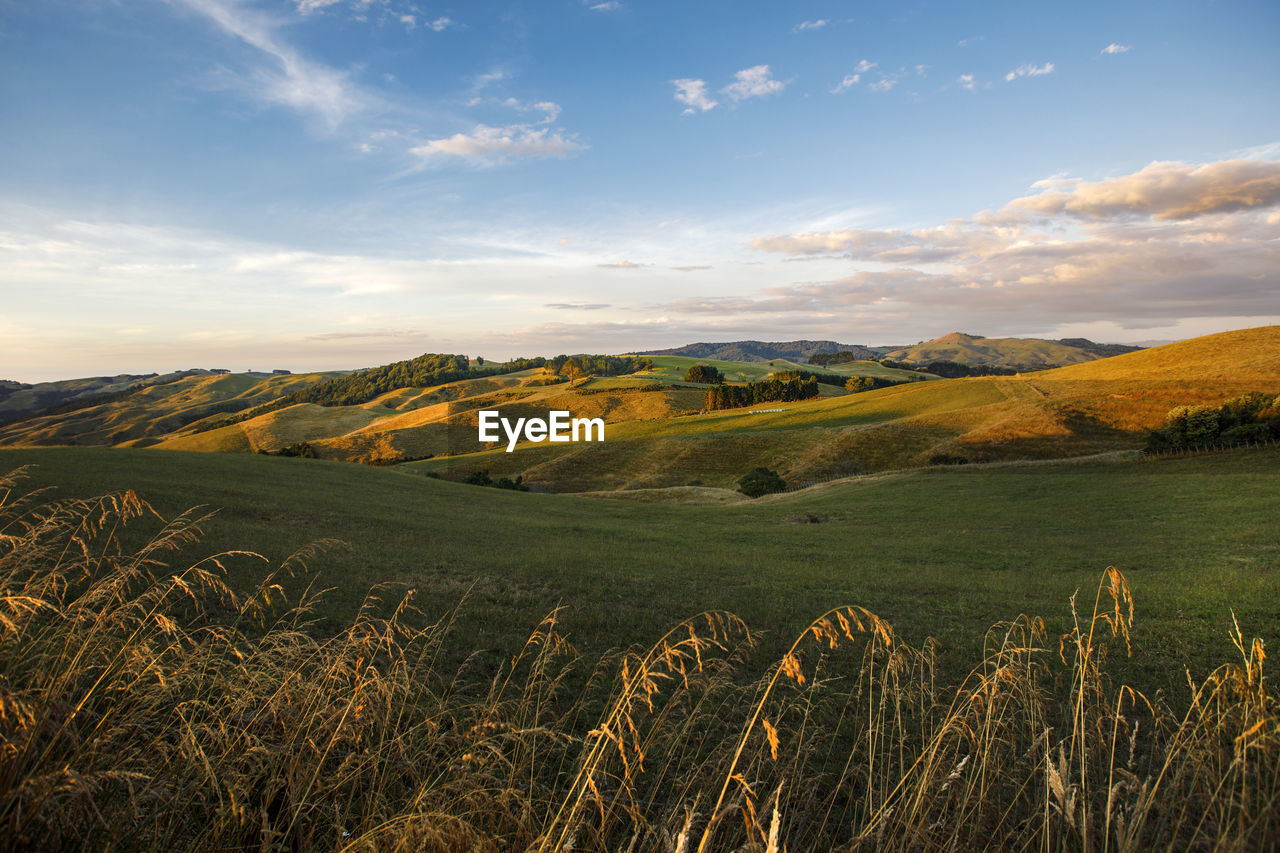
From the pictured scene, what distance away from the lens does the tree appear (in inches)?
1868

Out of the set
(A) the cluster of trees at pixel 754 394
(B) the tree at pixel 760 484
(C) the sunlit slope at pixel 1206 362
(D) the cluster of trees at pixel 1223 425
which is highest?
(C) the sunlit slope at pixel 1206 362

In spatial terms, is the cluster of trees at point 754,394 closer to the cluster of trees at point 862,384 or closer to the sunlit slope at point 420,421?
the sunlit slope at point 420,421

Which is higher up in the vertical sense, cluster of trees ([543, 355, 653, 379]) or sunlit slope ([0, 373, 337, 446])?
cluster of trees ([543, 355, 653, 379])

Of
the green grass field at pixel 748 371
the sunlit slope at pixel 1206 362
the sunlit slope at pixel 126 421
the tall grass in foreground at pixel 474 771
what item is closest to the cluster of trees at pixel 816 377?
the green grass field at pixel 748 371

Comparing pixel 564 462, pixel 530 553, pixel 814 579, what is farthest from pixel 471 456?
pixel 814 579

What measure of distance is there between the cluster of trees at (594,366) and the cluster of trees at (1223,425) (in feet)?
415

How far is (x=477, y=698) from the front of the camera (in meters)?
6.77

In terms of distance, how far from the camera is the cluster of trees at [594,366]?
160 metres

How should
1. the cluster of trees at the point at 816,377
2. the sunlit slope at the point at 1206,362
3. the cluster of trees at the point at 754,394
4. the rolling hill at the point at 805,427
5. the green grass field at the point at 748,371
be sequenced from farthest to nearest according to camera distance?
the green grass field at the point at 748,371
the cluster of trees at the point at 816,377
the cluster of trees at the point at 754,394
the sunlit slope at the point at 1206,362
the rolling hill at the point at 805,427

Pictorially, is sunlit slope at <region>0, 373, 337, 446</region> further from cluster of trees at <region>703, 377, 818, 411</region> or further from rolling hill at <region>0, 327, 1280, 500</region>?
cluster of trees at <region>703, 377, 818, 411</region>

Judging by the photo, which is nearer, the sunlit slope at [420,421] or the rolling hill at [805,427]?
the rolling hill at [805,427]

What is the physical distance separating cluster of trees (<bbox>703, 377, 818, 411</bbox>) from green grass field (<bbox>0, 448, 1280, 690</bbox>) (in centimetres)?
6882

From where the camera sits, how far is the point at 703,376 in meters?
144

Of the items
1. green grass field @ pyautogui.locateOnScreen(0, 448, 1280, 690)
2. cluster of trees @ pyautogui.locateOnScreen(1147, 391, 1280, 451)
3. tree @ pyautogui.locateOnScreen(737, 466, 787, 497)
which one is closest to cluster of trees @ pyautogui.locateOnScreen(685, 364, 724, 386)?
tree @ pyautogui.locateOnScreen(737, 466, 787, 497)
